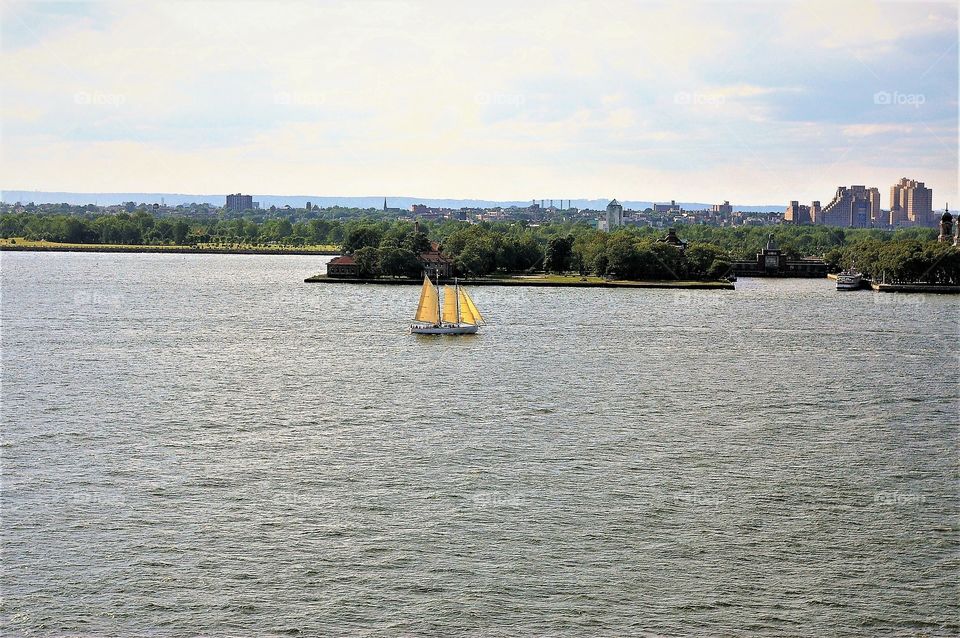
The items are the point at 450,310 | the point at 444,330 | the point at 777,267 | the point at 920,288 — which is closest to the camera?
the point at 444,330

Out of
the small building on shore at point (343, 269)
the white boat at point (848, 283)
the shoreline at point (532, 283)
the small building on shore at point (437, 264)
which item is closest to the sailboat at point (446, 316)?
the shoreline at point (532, 283)

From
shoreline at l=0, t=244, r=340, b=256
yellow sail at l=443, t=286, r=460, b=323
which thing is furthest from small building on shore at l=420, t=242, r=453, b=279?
shoreline at l=0, t=244, r=340, b=256

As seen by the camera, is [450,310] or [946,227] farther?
[946,227]

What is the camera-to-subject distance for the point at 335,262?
305 feet

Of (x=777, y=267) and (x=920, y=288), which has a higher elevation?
(x=777, y=267)

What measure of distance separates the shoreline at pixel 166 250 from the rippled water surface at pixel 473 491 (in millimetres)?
108530

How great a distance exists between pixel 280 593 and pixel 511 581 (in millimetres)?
3246

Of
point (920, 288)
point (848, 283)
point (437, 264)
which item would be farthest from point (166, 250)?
point (920, 288)

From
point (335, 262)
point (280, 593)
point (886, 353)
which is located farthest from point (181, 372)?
point (335, 262)

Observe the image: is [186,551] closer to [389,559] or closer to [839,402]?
[389,559]

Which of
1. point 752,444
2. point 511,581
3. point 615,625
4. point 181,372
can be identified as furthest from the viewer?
point 181,372

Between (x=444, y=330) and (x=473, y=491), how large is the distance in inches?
1137

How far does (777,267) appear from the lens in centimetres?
12912

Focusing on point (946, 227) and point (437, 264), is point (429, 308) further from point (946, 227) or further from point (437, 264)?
point (946, 227)
